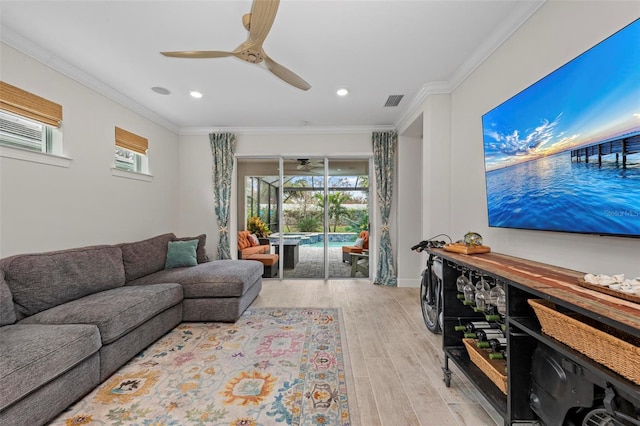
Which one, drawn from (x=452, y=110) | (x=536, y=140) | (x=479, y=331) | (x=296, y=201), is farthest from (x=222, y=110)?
(x=479, y=331)

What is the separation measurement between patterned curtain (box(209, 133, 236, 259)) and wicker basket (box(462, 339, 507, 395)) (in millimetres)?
4000

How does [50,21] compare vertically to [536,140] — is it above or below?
above

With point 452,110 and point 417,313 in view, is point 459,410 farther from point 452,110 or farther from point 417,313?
point 452,110

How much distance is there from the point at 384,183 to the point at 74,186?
417 cm

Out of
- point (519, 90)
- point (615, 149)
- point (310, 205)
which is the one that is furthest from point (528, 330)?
point (310, 205)

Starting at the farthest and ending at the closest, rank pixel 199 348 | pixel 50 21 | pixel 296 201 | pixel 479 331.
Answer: pixel 296 201 < pixel 199 348 < pixel 50 21 < pixel 479 331

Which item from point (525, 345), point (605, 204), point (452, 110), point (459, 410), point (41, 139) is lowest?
point (459, 410)

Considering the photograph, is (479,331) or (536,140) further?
(479,331)

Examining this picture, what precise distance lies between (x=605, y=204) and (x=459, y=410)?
1.43m

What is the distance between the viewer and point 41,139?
2695 mm

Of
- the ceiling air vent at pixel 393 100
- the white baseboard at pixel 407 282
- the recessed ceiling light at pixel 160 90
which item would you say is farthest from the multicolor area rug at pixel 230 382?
the ceiling air vent at pixel 393 100

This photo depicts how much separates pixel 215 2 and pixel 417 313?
366 cm

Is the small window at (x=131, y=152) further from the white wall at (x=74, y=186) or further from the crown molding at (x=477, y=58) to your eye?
the crown molding at (x=477, y=58)

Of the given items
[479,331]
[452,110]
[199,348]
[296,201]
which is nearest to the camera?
[479,331]
